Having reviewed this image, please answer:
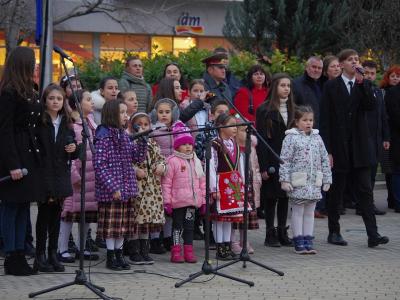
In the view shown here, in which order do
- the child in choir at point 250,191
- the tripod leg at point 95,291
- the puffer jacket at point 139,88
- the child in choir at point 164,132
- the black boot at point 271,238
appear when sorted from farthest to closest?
the puffer jacket at point 139,88
the black boot at point 271,238
the child in choir at point 250,191
the child in choir at point 164,132
the tripod leg at point 95,291

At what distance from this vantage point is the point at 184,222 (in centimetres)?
1009

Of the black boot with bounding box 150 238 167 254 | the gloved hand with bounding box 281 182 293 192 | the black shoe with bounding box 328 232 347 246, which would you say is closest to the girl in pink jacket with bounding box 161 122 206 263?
the black boot with bounding box 150 238 167 254

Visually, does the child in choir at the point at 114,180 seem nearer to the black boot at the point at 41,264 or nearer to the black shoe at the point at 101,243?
the black boot at the point at 41,264

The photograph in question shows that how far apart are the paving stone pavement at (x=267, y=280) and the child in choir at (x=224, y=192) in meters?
0.45

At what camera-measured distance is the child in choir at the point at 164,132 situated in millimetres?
10289

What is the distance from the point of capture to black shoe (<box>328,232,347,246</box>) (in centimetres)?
1121

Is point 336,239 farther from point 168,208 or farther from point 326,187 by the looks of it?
point 168,208

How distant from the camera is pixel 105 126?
9516 mm

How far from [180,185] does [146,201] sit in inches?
17.7

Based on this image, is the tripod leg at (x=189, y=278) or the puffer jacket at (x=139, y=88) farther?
the puffer jacket at (x=139, y=88)

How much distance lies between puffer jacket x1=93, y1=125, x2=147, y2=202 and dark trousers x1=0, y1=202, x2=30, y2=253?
80 centimetres

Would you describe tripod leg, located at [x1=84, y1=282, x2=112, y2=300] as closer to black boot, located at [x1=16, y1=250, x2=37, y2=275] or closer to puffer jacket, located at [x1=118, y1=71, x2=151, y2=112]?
black boot, located at [x1=16, y1=250, x2=37, y2=275]

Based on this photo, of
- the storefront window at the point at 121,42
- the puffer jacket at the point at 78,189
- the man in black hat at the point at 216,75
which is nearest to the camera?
the puffer jacket at the point at 78,189

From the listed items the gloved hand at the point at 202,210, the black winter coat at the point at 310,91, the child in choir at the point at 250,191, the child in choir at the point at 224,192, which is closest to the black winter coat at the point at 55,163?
the child in choir at the point at 224,192
